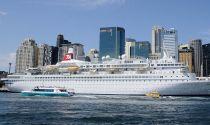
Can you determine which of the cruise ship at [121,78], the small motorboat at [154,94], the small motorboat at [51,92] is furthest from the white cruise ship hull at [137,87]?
the small motorboat at [51,92]

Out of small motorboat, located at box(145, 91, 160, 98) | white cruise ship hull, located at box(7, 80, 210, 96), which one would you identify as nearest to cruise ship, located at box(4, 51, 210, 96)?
white cruise ship hull, located at box(7, 80, 210, 96)

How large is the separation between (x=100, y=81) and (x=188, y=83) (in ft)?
101

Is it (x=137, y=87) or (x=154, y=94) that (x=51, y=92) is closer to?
(x=137, y=87)

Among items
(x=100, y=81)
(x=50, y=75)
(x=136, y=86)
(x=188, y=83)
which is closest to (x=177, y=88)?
(x=188, y=83)

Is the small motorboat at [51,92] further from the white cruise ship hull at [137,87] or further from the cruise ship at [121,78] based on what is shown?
the cruise ship at [121,78]

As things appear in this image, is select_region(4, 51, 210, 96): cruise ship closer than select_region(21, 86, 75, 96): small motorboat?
No

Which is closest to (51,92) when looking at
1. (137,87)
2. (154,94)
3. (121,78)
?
(121,78)

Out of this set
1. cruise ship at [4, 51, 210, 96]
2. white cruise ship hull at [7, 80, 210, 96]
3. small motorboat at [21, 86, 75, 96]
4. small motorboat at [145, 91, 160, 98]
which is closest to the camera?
small motorboat at [145, 91, 160, 98]

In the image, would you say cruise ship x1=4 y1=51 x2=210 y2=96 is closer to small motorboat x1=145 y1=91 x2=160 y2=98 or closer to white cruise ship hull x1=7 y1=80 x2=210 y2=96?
white cruise ship hull x1=7 y1=80 x2=210 y2=96

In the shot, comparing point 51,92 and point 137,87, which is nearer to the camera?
point 51,92

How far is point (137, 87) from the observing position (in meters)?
122

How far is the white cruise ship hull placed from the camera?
11794 centimetres

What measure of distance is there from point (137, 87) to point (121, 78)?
7.29 meters

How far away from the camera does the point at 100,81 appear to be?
12962cm
